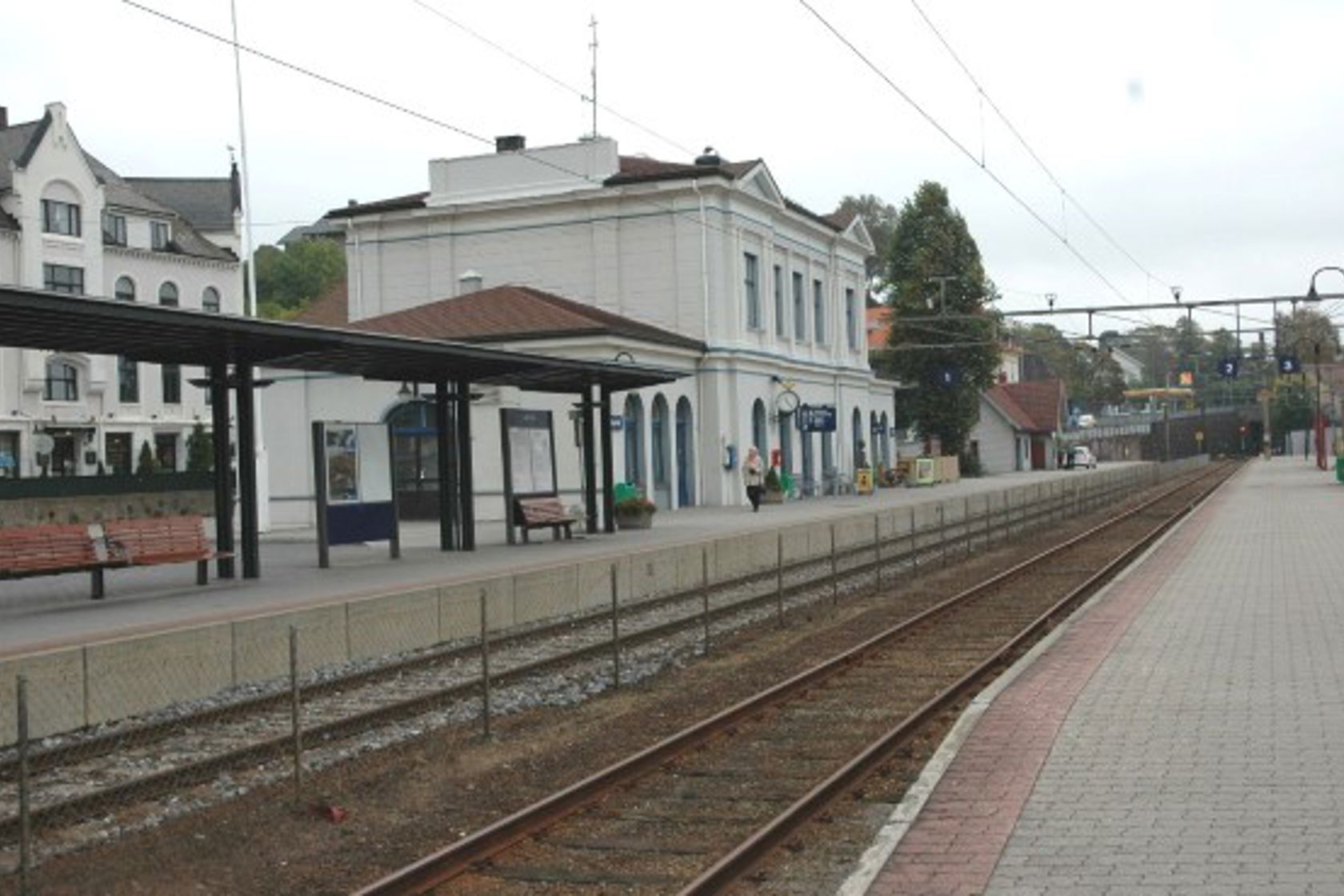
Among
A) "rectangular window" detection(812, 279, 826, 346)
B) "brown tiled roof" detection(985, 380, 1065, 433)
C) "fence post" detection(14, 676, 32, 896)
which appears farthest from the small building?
"fence post" detection(14, 676, 32, 896)

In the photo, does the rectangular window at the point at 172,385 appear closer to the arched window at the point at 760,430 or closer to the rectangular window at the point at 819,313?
the rectangular window at the point at 819,313

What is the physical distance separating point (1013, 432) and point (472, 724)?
3091 inches

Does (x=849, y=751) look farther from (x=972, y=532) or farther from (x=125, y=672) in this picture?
(x=972, y=532)

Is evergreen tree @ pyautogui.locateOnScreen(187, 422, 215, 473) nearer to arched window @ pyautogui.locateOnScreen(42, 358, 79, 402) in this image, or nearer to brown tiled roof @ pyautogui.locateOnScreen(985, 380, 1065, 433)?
arched window @ pyautogui.locateOnScreen(42, 358, 79, 402)

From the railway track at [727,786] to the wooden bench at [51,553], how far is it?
7936mm

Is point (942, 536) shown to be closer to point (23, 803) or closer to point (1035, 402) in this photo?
point (23, 803)

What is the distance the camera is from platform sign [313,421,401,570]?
21172mm

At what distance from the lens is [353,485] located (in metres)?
22.0

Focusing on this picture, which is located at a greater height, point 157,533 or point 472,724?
point 157,533

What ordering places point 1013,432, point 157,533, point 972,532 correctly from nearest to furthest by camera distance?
1. point 157,533
2. point 972,532
3. point 1013,432

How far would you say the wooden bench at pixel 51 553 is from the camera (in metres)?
15.4

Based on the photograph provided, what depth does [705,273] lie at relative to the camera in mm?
44375

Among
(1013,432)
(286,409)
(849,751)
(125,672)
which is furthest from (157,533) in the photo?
(1013,432)

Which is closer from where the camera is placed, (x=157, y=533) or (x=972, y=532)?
(x=157, y=533)
